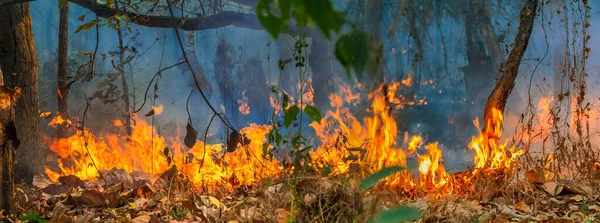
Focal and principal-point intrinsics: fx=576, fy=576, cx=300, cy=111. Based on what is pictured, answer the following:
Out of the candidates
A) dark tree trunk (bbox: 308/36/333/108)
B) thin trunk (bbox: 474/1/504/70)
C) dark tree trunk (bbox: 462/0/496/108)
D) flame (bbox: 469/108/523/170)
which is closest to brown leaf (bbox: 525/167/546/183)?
flame (bbox: 469/108/523/170)

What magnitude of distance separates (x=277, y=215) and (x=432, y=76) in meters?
7.33

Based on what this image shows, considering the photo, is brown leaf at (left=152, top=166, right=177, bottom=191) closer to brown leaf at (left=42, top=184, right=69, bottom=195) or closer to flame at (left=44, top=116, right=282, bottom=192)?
flame at (left=44, top=116, right=282, bottom=192)

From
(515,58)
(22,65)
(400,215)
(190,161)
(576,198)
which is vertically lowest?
(190,161)

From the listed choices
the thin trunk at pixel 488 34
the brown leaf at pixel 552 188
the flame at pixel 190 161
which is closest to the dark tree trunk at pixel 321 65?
the flame at pixel 190 161

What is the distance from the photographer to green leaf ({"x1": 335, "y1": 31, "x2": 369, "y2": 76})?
0.55m

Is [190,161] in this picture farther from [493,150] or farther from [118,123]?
[118,123]

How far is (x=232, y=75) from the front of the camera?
32.1ft

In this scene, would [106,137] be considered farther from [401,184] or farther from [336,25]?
[336,25]

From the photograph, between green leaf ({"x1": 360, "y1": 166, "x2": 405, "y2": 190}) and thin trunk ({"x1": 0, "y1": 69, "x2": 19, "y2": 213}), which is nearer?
green leaf ({"x1": 360, "y1": 166, "x2": 405, "y2": 190})

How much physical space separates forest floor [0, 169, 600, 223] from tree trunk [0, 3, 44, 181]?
1322 millimetres

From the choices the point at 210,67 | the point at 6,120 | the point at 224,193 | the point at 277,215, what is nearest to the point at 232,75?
the point at 210,67

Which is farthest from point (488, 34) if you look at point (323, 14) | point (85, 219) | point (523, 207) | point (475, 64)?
point (323, 14)

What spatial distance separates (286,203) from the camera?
A: 1848 millimetres

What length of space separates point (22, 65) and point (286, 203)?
3.53m
